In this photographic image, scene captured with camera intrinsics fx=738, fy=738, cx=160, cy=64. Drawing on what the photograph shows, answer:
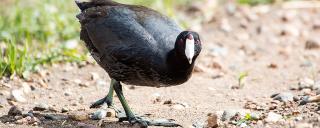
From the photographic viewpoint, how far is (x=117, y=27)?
643 cm

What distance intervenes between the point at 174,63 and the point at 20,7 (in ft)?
14.1

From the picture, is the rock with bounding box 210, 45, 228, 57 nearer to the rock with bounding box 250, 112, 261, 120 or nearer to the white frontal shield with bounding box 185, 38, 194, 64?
the rock with bounding box 250, 112, 261, 120

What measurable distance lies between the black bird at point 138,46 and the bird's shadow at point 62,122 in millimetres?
171

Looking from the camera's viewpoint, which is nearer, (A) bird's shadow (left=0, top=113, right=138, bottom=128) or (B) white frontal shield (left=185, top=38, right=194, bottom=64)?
(B) white frontal shield (left=185, top=38, right=194, bottom=64)

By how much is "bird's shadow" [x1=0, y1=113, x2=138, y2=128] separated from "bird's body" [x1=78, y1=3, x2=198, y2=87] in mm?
415

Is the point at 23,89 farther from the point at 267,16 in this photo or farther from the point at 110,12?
the point at 267,16

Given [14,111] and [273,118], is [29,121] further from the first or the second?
[273,118]

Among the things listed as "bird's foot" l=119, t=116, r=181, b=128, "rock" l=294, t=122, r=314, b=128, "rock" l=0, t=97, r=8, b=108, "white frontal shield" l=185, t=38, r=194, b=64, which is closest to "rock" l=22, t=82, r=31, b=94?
"rock" l=0, t=97, r=8, b=108

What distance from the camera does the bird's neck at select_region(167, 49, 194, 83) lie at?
234 inches

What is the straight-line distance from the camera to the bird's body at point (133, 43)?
6023 millimetres

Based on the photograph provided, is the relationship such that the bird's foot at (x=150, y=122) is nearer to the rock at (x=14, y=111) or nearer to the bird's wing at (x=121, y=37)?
the bird's wing at (x=121, y=37)

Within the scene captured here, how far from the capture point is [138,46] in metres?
6.11

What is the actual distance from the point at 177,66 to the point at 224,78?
7.63 feet

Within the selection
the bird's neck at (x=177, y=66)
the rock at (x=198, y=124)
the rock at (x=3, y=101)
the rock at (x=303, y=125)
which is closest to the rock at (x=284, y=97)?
the rock at (x=198, y=124)
